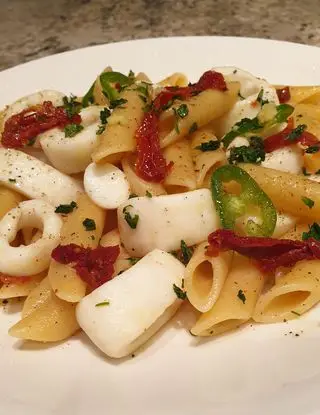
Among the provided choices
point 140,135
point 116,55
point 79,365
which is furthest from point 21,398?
point 116,55

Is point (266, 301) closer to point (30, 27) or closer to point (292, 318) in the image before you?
point (292, 318)

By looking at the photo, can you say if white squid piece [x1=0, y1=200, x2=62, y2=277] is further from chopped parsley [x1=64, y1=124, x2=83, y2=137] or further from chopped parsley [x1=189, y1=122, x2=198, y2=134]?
chopped parsley [x1=189, y1=122, x2=198, y2=134]

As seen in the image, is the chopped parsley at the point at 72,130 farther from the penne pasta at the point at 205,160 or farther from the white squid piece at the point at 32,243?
the penne pasta at the point at 205,160

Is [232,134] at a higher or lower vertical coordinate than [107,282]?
higher

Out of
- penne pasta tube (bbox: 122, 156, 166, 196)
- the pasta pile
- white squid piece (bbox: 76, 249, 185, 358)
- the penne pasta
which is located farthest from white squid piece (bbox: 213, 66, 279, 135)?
white squid piece (bbox: 76, 249, 185, 358)

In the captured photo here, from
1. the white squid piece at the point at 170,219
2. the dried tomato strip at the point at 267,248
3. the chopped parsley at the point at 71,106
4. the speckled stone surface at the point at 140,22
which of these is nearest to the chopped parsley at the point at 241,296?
the dried tomato strip at the point at 267,248

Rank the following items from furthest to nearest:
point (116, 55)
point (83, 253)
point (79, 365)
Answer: point (116, 55)
point (83, 253)
point (79, 365)
